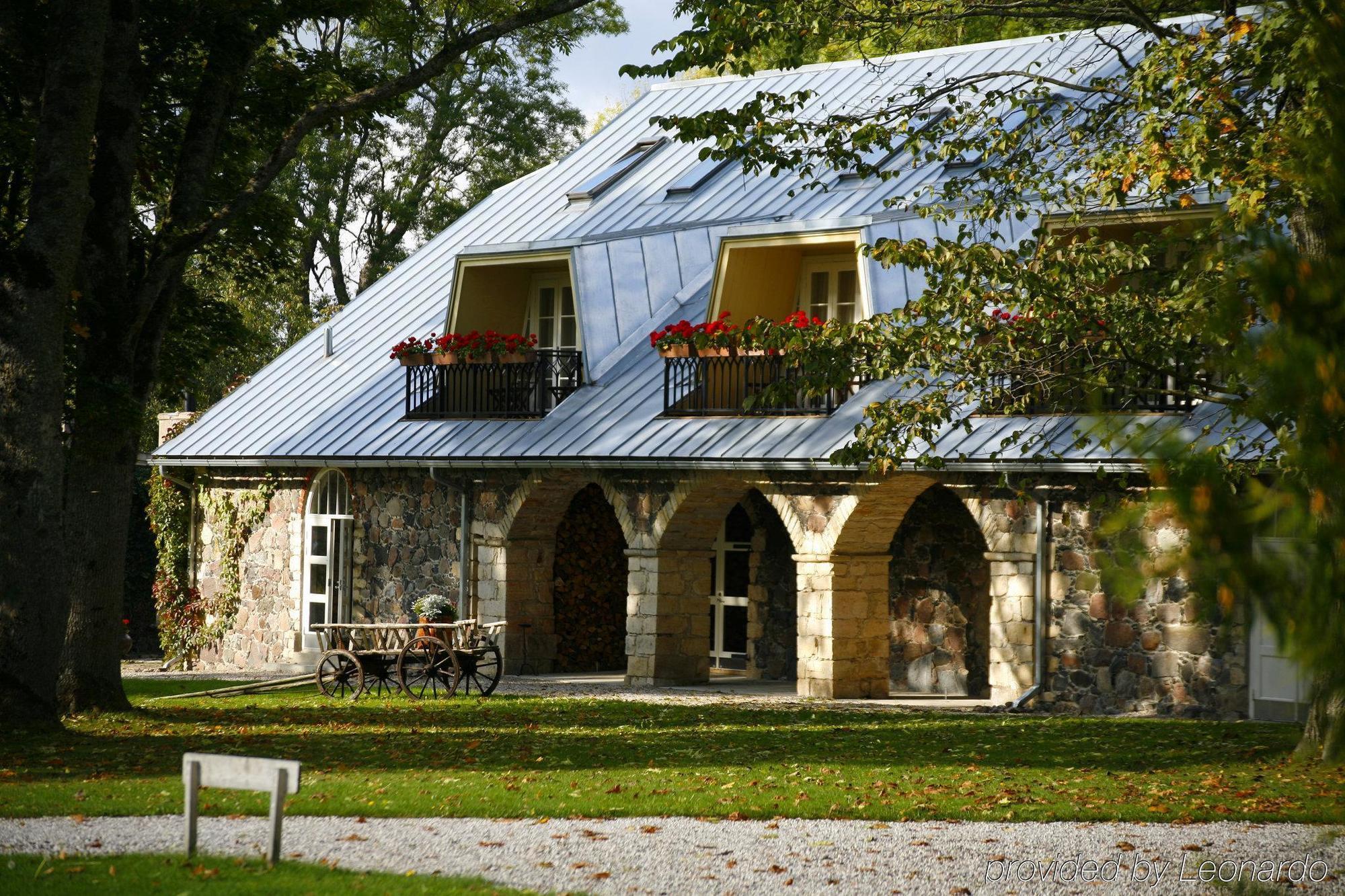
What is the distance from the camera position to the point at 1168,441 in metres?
3.34

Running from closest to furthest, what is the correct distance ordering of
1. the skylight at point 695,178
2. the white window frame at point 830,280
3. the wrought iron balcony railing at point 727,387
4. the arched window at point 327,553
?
the wrought iron balcony railing at point 727,387, the white window frame at point 830,280, the arched window at point 327,553, the skylight at point 695,178

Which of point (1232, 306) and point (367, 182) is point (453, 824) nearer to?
point (1232, 306)

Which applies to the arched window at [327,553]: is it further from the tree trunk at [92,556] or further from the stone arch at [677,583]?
the tree trunk at [92,556]

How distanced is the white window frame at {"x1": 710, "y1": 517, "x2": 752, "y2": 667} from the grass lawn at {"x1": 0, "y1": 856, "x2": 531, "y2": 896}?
12096mm

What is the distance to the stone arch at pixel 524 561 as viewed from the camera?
717 inches

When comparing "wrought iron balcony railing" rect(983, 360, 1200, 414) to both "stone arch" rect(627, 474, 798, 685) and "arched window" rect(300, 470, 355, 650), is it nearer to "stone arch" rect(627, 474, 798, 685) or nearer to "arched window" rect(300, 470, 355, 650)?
"stone arch" rect(627, 474, 798, 685)

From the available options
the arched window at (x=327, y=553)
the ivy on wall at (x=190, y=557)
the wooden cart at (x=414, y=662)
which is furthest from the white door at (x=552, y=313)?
the wooden cart at (x=414, y=662)

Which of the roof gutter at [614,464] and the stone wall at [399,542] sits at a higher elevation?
the roof gutter at [614,464]

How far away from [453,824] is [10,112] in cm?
807

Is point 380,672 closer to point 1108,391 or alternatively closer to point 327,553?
point 327,553

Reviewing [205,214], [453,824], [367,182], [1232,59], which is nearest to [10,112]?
[205,214]

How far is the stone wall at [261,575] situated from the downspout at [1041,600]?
383 inches

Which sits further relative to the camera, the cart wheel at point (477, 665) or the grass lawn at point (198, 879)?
the cart wheel at point (477, 665)

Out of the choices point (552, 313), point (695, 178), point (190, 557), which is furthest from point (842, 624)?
point (190, 557)
